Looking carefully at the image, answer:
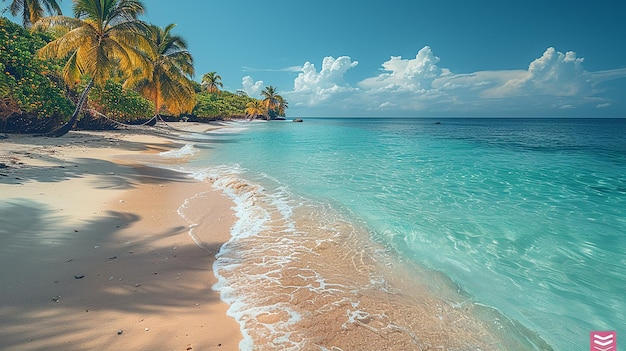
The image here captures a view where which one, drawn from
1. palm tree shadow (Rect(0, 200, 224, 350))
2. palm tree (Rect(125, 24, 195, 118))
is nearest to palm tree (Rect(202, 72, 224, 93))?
palm tree (Rect(125, 24, 195, 118))

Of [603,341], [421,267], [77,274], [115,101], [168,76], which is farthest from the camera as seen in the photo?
[168,76]

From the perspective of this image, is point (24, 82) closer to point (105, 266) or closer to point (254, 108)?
point (105, 266)

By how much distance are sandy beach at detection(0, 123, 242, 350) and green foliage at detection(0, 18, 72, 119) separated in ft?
27.0

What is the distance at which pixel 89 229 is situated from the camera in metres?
5.72

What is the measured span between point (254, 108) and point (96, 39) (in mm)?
81104

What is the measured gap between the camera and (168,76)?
30438mm

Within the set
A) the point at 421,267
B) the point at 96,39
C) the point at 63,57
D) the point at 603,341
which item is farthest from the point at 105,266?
the point at 63,57

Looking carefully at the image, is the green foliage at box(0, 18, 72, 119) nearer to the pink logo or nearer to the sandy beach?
the sandy beach

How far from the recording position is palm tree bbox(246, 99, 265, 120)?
312 ft

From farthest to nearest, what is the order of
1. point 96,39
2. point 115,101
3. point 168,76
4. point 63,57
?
point 168,76 → point 115,101 → point 63,57 → point 96,39

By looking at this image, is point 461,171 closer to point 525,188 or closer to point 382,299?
point 525,188

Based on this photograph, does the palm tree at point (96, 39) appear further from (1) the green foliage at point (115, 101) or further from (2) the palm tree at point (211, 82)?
(2) the palm tree at point (211, 82)

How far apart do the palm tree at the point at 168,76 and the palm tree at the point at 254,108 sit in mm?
63727

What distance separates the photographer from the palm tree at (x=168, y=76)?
3006 cm
